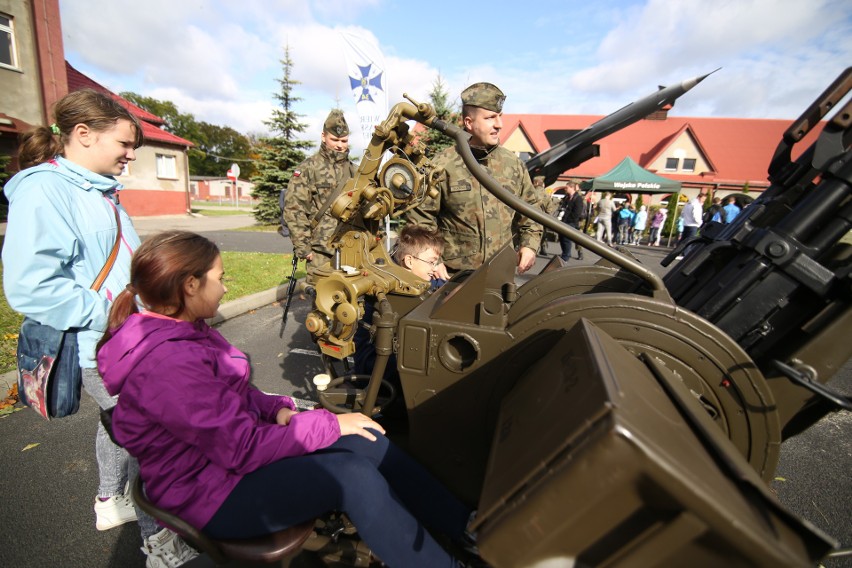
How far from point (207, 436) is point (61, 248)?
1.10 meters

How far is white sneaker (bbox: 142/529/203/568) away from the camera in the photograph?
186 cm

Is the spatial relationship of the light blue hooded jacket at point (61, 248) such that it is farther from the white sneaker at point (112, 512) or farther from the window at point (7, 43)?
the window at point (7, 43)

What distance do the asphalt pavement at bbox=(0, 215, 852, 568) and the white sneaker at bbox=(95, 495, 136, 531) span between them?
0.05 metres

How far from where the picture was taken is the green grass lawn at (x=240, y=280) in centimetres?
381

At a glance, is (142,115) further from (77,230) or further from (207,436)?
(207,436)

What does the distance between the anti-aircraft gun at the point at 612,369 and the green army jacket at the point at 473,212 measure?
0.76 metres

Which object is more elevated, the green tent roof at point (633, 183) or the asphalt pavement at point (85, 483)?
the green tent roof at point (633, 183)

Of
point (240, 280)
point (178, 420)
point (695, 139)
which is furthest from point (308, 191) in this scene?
point (695, 139)

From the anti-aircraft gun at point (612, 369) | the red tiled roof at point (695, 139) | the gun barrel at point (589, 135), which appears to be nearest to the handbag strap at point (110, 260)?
the anti-aircraft gun at point (612, 369)

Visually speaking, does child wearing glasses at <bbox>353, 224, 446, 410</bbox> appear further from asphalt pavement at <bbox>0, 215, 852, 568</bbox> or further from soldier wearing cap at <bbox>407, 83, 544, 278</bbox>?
asphalt pavement at <bbox>0, 215, 852, 568</bbox>

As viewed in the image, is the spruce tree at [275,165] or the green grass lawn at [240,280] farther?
the spruce tree at [275,165]

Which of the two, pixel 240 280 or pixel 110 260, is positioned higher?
pixel 110 260

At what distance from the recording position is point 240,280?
6762 millimetres

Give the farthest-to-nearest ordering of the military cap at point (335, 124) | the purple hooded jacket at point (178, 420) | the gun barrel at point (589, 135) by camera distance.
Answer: the gun barrel at point (589, 135) → the military cap at point (335, 124) → the purple hooded jacket at point (178, 420)
